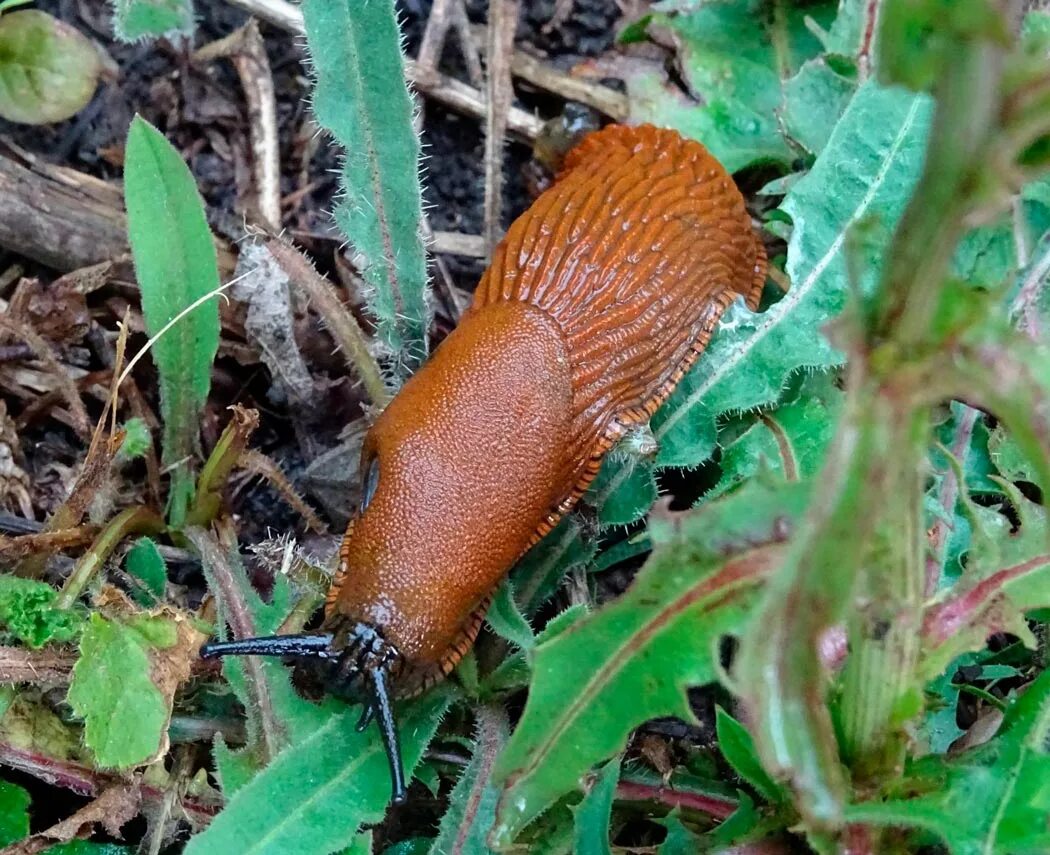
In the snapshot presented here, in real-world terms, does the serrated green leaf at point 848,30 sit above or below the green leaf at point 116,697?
above

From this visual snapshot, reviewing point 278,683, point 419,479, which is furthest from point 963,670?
point 278,683

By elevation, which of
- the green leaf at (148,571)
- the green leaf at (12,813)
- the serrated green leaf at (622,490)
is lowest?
the green leaf at (12,813)

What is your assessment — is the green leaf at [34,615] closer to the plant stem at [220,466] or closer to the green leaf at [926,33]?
the plant stem at [220,466]

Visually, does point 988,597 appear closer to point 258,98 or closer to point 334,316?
point 334,316

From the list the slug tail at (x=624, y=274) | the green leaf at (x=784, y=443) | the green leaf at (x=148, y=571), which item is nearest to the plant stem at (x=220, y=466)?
the green leaf at (x=148, y=571)

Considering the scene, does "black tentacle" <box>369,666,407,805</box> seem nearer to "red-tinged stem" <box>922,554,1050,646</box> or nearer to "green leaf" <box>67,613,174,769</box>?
"green leaf" <box>67,613,174,769</box>

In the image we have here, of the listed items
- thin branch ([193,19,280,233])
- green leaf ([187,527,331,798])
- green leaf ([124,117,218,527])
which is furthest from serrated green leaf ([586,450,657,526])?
thin branch ([193,19,280,233])

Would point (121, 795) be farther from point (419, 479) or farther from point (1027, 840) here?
point (1027, 840)
